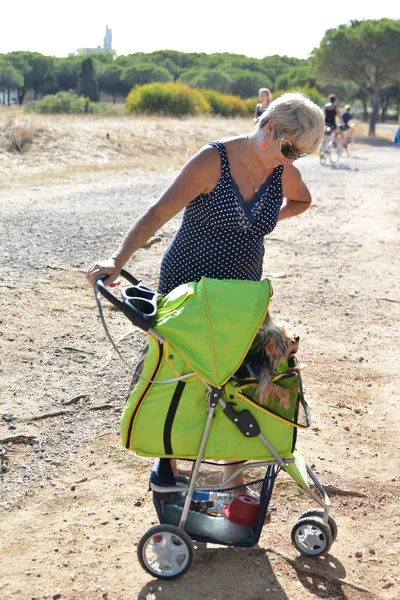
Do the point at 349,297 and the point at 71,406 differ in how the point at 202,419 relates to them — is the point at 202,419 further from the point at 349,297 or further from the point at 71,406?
the point at 349,297

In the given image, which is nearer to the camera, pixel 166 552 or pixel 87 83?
pixel 166 552

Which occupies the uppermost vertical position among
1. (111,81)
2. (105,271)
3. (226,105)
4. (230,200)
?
(111,81)

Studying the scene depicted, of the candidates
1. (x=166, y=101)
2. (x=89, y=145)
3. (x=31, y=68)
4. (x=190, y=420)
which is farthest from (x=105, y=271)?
(x=31, y=68)

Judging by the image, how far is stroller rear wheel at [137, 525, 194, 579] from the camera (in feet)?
8.96

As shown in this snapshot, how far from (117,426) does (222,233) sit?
171cm

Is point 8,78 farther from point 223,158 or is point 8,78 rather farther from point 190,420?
point 190,420

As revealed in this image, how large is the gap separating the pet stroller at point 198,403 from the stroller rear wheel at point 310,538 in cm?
16

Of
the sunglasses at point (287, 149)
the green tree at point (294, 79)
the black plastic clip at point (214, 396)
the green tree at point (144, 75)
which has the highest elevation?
the green tree at point (294, 79)

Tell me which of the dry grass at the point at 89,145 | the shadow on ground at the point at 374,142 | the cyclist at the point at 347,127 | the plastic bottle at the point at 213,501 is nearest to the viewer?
the plastic bottle at the point at 213,501

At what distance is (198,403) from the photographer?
8.73 feet

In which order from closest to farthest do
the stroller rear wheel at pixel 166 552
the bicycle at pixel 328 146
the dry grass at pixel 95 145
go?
the stroller rear wheel at pixel 166 552
the dry grass at pixel 95 145
the bicycle at pixel 328 146

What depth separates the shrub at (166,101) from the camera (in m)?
35.9

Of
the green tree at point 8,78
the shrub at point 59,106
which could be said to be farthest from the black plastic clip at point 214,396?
the green tree at point 8,78

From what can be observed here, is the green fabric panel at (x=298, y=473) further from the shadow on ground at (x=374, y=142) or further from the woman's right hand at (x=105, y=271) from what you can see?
the shadow on ground at (x=374, y=142)
